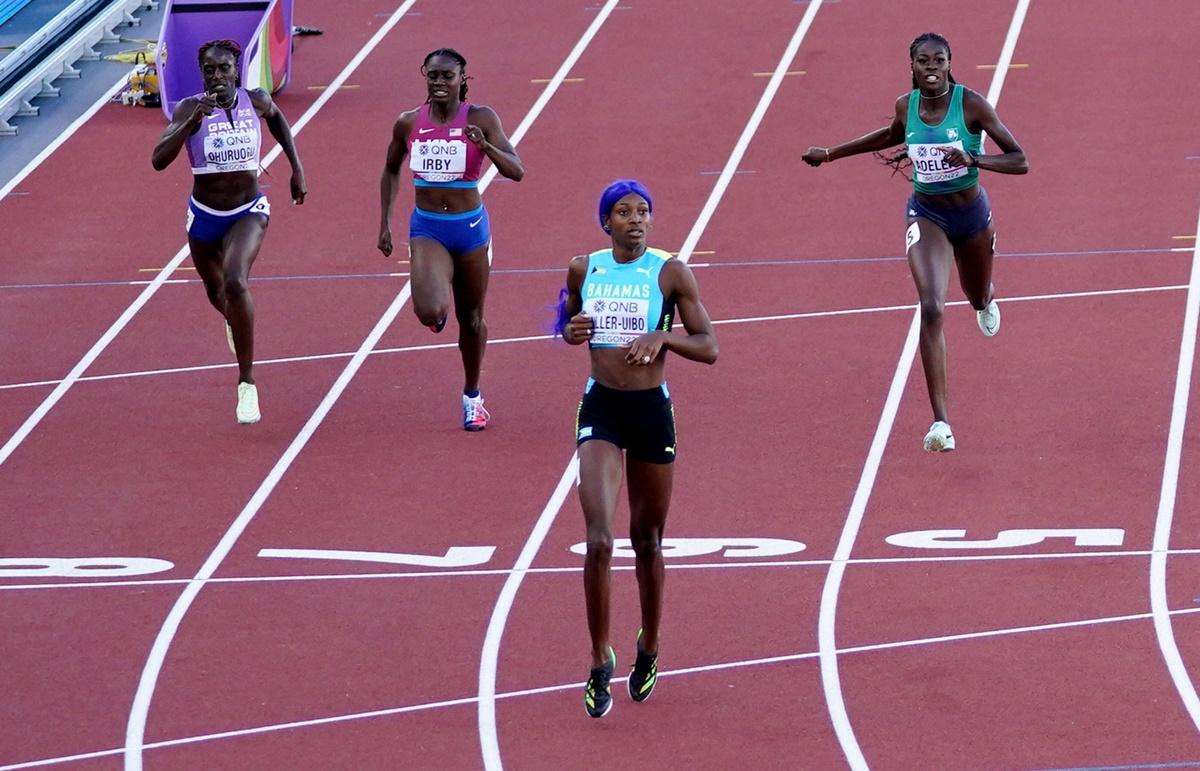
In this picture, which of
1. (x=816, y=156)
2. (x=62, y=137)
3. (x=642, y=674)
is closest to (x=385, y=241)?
(x=816, y=156)

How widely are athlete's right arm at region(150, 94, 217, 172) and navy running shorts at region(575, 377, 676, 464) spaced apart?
4.75 metres

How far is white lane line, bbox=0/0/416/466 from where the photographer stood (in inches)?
498

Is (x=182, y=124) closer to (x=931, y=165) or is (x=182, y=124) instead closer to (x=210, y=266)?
(x=210, y=266)

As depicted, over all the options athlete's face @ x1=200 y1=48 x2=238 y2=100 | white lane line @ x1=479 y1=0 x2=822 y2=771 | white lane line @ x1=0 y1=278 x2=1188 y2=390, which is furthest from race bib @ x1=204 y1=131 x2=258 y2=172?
white lane line @ x1=479 y1=0 x2=822 y2=771

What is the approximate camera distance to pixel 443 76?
11656 millimetres

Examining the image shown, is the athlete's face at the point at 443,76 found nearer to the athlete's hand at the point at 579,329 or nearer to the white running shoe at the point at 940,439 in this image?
the white running shoe at the point at 940,439

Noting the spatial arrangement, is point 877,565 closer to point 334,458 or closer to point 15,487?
point 334,458

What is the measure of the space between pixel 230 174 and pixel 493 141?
166 centimetres

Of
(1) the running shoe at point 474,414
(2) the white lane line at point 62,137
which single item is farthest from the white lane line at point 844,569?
(2) the white lane line at point 62,137

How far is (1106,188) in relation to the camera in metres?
16.5

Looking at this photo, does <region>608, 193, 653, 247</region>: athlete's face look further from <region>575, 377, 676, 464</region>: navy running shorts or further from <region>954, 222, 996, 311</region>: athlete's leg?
<region>954, 222, 996, 311</region>: athlete's leg

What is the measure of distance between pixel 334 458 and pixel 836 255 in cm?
496

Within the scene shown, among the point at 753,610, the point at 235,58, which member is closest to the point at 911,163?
the point at 753,610

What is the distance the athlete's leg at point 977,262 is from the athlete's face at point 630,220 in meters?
3.60
